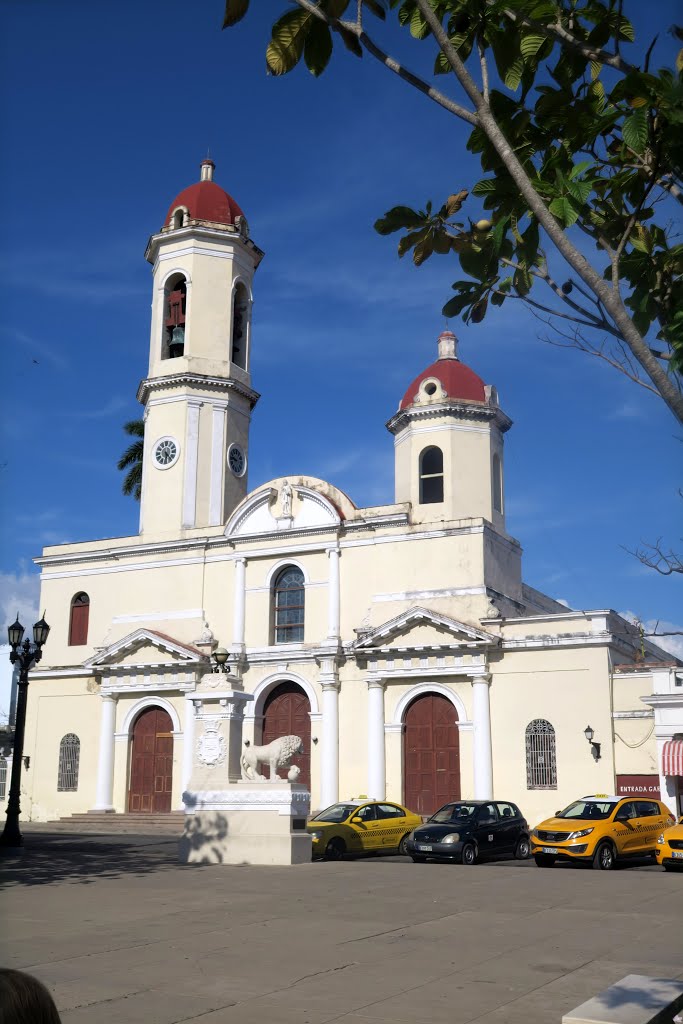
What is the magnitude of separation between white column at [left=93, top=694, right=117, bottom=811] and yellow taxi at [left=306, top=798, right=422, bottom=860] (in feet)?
42.1

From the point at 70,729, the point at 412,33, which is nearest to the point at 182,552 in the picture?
the point at 70,729

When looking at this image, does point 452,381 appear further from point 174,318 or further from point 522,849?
point 522,849

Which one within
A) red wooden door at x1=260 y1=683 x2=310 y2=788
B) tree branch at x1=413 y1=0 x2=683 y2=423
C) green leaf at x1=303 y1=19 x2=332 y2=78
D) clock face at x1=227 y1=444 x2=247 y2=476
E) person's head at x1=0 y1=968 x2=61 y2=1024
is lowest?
person's head at x1=0 y1=968 x2=61 y2=1024

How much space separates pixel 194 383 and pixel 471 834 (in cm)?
2024

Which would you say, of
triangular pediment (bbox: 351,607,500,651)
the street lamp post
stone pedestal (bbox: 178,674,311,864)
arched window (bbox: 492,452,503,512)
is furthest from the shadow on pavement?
arched window (bbox: 492,452,503,512)

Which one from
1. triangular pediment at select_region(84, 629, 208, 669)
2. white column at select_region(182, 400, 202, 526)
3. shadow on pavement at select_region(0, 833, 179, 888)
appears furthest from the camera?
white column at select_region(182, 400, 202, 526)

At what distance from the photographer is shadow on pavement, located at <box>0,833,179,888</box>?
16.5 m

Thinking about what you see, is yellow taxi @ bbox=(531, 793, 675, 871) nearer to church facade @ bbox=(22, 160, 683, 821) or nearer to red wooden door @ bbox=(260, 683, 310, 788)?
church facade @ bbox=(22, 160, 683, 821)

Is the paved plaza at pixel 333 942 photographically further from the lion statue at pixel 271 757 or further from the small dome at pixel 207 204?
the small dome at pixel 207 204

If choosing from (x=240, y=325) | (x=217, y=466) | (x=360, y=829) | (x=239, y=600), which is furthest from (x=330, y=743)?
(x=240, y=325)

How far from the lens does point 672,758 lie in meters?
26.1

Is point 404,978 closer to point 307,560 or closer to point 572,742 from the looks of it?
point 572,742

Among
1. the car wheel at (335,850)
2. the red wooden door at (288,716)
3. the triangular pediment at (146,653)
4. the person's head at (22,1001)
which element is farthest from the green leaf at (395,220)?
the triangular pediment at (146,653)

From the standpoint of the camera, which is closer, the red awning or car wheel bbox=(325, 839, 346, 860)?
car wheel bbox=(325, 839, 346, 860)
